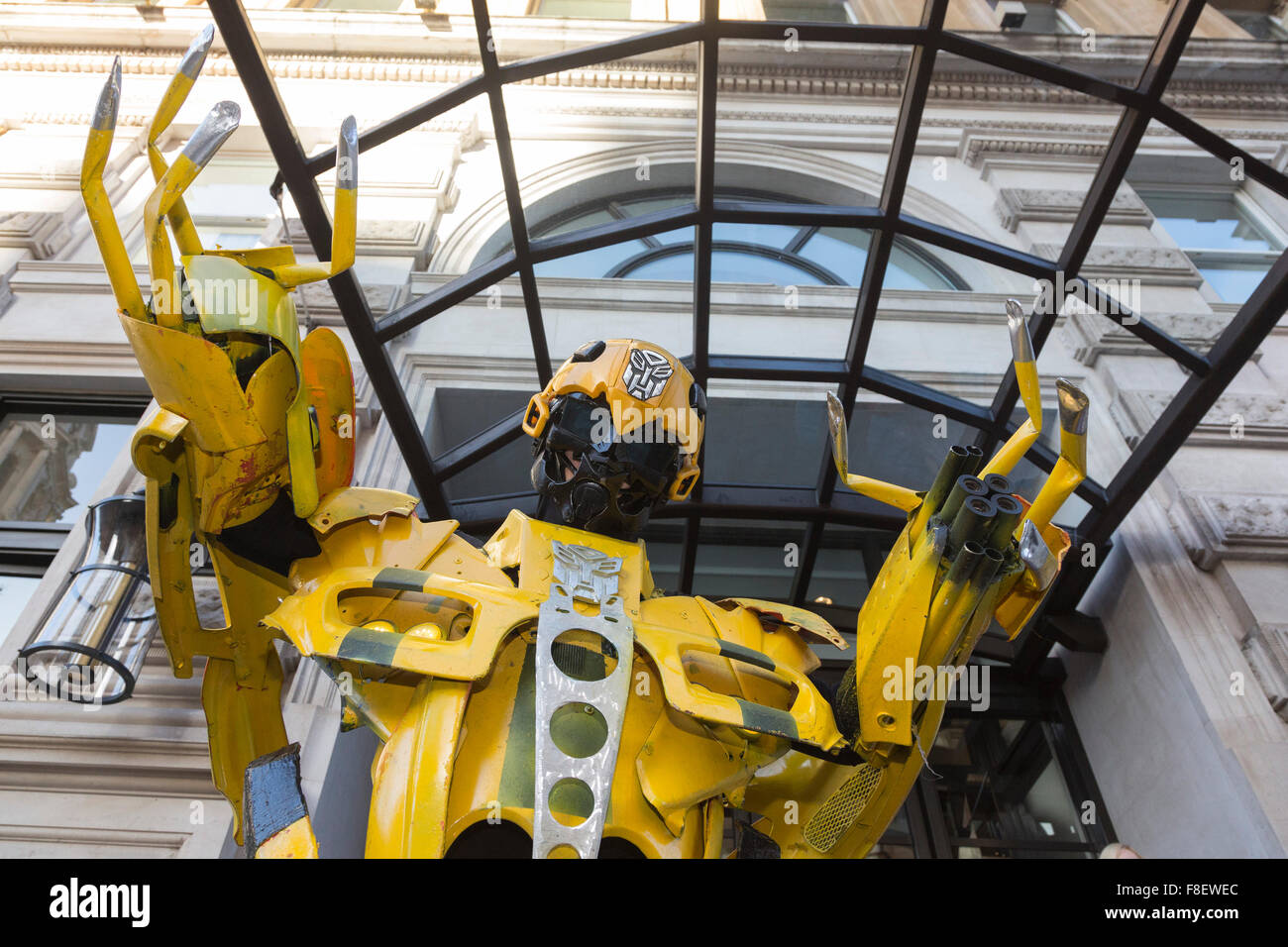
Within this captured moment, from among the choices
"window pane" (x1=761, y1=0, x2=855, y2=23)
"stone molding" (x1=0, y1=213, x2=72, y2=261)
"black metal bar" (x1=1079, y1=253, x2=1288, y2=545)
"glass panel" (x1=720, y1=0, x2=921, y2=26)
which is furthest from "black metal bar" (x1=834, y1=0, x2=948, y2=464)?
"window pane" (x1=761, y1=0, x2=855, y2=23)

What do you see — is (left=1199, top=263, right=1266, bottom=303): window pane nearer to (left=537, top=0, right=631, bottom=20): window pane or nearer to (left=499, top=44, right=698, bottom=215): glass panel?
(left=499, top=44, right=698, bottom=215): glass panel

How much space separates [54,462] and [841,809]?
5.06 meters

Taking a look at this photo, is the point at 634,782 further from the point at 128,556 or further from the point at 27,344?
the point at 27,344

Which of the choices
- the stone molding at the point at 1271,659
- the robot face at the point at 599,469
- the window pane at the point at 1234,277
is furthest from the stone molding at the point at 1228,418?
the robot face at the point at 599,469

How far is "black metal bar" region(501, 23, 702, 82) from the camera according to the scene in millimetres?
3830

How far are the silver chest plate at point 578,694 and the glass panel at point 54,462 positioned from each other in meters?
3.56

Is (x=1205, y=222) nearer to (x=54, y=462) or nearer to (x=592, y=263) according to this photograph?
(x=592, y=263)

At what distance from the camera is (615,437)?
3400 millimetres

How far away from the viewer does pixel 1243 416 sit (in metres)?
5.85

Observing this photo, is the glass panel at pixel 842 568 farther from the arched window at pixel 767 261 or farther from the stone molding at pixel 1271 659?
the stone molding at pixel 1271 659

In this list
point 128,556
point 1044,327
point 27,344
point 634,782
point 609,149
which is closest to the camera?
point 634,782

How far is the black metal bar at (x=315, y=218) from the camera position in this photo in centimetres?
337
